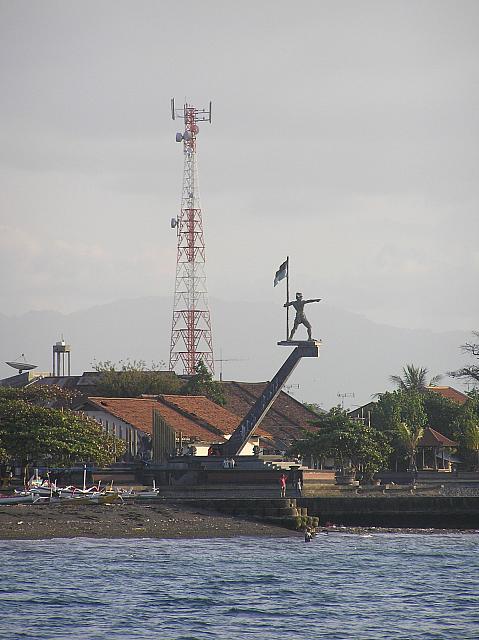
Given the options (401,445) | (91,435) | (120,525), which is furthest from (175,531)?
(401,445)

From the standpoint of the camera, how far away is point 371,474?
10050cm

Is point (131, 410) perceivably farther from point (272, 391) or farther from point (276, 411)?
point (276, 411)

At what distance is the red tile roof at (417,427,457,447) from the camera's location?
4648 inches

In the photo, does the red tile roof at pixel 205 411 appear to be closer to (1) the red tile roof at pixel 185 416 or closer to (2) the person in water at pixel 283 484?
(1) the red tile roof at pixel 185 416

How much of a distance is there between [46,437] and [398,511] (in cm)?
2206

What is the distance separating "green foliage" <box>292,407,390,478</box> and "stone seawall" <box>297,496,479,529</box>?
1748cm

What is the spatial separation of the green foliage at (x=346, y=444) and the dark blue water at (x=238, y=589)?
26.3m

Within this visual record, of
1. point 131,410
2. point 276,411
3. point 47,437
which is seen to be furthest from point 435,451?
point 47,437

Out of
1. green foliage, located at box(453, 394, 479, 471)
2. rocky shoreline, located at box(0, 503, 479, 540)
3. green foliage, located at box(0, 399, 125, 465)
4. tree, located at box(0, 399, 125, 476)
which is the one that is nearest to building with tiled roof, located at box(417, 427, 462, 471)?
green foliage, located at box(453, 394, 479, 471)

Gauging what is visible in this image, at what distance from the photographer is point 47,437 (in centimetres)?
8288

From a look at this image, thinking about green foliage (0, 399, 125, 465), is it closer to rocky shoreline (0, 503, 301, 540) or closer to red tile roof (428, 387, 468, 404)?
rocky shoreline (0, 503, 301, 540)

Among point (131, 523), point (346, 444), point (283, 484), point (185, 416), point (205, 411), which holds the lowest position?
point (131, 523)

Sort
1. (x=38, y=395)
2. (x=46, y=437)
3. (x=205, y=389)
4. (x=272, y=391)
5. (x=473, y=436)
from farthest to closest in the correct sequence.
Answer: (x=205, y=389) < (x=473, y=436) < (x=38, y=395) < (x=272, y=391) < (x=46, y=437)

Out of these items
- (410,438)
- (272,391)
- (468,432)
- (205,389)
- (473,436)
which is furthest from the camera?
(205,389)
